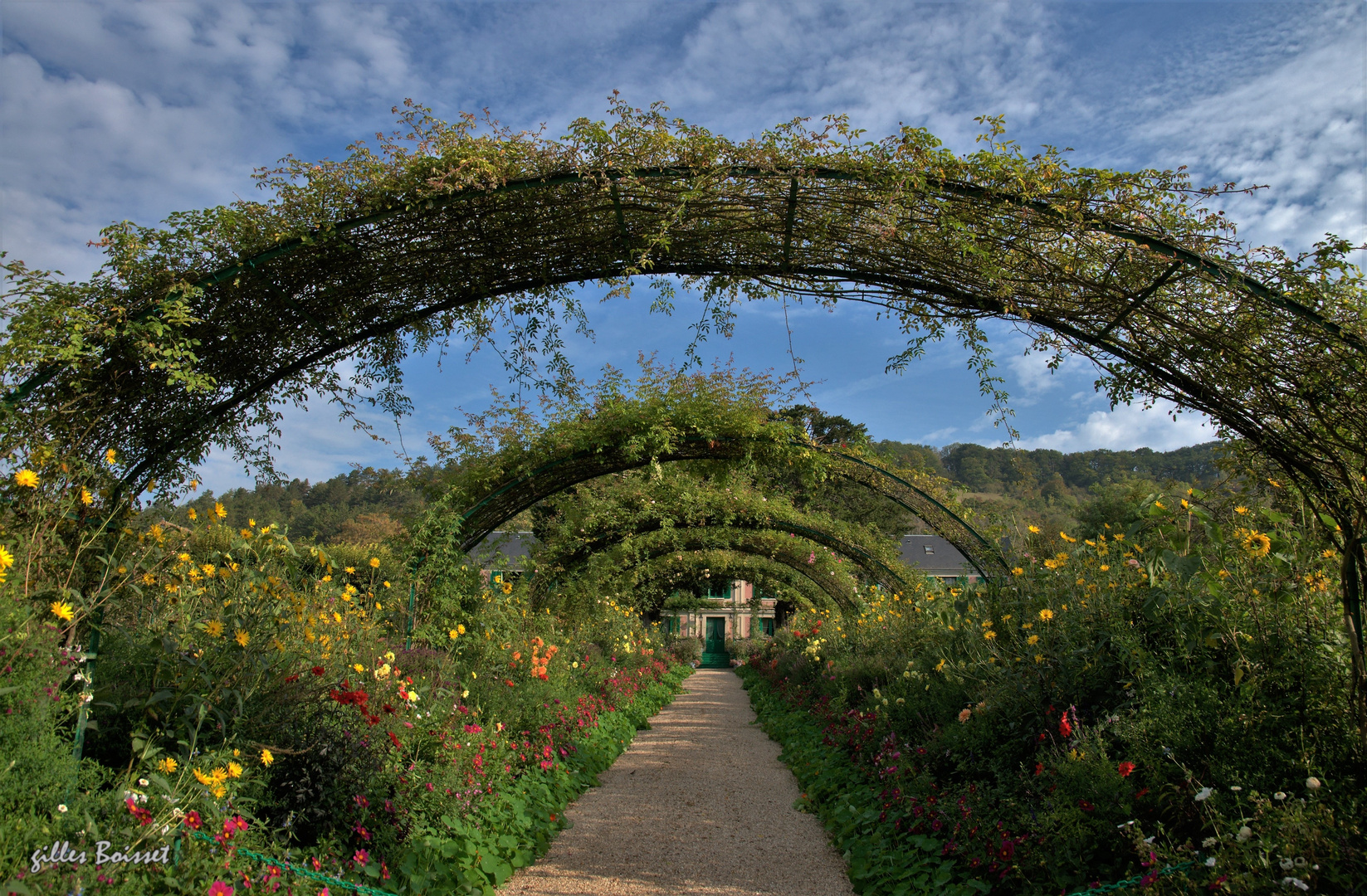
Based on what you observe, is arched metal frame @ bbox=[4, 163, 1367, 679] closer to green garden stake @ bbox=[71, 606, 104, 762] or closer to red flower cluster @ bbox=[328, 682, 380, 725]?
green garden stake @ bbox=[71, 606, 104, 762]

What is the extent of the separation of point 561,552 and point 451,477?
127 inches

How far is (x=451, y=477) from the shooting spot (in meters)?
6.38

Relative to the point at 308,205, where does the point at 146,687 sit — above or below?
below

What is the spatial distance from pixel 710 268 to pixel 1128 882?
2.89m

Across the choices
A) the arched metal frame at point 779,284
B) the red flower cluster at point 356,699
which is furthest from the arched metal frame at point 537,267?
the red flower cluster at point 356,699

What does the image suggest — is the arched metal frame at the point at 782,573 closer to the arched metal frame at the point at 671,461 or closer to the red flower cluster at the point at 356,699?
the arched metal frame at the point at 671,461

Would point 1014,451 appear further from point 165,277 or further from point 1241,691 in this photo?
point 165,277

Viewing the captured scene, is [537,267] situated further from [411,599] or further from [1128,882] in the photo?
[1128,882]

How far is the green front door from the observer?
27.0 m

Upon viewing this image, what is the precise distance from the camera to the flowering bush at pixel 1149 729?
213 centimetres

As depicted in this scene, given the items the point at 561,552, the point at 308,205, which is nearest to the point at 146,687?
the point at 308,205

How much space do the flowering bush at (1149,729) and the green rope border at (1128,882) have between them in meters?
0.03

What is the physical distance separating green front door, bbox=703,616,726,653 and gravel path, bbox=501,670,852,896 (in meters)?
20.4

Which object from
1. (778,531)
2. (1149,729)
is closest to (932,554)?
(778,531)
